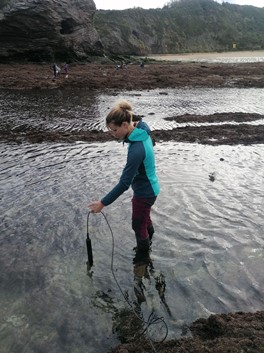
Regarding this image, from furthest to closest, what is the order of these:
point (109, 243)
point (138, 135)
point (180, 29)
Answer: point (180, 29), point (109, 243), point (138, 135)

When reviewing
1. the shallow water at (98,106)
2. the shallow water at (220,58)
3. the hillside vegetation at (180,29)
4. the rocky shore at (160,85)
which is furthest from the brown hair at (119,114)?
the hillside vegetation at (180,29)

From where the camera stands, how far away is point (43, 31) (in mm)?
41250

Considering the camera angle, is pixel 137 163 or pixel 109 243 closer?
pixel 137 163

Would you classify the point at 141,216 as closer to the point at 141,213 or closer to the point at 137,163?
the point at 141,213

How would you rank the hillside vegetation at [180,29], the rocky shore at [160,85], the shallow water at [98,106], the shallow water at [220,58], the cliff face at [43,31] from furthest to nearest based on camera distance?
the hillside vegetation at [180,29]
the shallow water at [220,58]
the cliff face at [43,31]
the shallow water at [98,106]
the rocky shore at [160,85]

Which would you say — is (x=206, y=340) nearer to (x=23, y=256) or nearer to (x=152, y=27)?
(x=23, y=256)

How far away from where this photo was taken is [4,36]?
4009 cm

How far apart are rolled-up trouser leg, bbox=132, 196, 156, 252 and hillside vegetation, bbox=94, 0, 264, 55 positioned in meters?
69.1

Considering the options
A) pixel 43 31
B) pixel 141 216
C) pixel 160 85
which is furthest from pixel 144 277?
pixel 43 31

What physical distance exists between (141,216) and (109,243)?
130 centimetres

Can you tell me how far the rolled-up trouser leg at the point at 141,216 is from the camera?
510 cm

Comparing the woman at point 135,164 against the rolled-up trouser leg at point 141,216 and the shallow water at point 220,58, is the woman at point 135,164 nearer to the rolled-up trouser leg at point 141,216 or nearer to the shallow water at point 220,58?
the rolled-up trouser leg at point 141,216

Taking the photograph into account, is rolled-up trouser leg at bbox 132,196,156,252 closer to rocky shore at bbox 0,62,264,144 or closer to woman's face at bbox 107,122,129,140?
woman's face at bbox 107,122,129,140

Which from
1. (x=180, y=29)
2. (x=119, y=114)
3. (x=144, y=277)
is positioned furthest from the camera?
(x=180, y=29)
